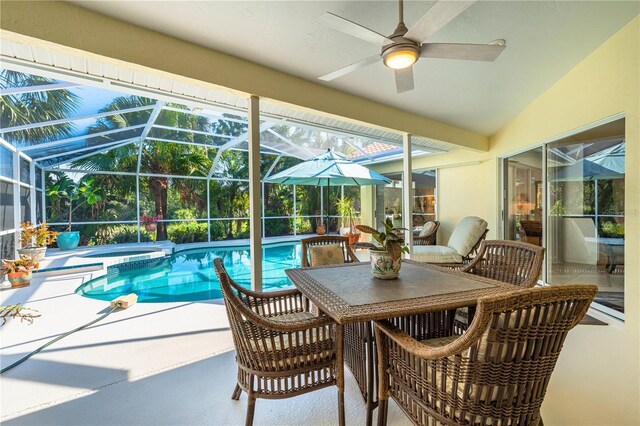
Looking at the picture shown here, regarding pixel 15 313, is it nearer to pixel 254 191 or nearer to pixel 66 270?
pixel 254 191

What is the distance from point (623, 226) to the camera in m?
3.16

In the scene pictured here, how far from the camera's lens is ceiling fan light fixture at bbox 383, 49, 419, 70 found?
6.53 ft

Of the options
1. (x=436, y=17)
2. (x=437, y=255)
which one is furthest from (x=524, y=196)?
(x=436, y=17)

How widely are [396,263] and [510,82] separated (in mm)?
3512

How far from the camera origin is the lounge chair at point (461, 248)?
197 inches

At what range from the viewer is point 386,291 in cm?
179

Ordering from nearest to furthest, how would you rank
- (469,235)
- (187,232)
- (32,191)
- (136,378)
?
1. (136,378)
2. (469,235)
3. (32,191)
4. (187,232)

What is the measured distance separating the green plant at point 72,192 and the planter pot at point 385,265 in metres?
9.44

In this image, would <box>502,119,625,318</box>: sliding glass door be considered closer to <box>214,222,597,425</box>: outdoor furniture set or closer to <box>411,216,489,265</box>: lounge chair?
<box>411,216,489,265</box>: lounge chair

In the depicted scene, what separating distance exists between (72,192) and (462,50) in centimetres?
1020

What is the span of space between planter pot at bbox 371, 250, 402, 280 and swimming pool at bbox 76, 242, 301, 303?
10.9 feet

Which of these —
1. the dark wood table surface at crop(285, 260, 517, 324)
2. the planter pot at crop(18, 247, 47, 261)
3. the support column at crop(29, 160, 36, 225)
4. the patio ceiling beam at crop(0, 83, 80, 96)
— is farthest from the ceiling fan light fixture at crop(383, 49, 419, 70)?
the support column at crop(29, 160, 36, 225)

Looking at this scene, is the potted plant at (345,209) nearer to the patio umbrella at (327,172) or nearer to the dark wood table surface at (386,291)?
the patio umbrella at (327,172)

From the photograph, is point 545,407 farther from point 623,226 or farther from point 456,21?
point 456,21
